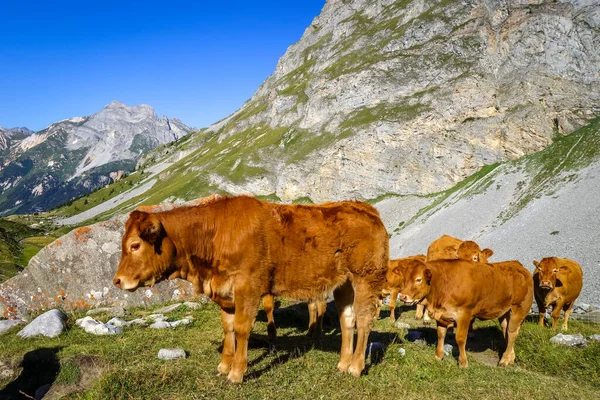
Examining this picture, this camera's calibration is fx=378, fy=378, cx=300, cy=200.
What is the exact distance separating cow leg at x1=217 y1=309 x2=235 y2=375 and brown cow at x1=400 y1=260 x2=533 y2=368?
4816 millimetres

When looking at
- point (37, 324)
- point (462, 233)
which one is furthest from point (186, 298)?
point (462, 233)

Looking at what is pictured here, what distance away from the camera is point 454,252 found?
1914cm

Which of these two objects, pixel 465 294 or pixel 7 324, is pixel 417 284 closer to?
pixel 465 294

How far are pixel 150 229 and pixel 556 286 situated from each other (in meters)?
14.6

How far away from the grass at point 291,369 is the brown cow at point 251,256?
24.2 inches

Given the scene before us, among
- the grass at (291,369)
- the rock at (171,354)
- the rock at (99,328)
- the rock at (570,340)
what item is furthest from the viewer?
the rock at (570,340)

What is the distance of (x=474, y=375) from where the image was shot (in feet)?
28.2

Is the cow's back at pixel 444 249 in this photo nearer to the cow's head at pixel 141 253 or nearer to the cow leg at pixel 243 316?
the cow leg at pixel 243 316

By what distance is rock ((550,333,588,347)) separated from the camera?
10.6m

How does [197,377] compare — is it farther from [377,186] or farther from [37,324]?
[377,186]

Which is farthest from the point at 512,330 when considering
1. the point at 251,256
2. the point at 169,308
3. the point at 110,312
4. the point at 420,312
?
the point at 110,312

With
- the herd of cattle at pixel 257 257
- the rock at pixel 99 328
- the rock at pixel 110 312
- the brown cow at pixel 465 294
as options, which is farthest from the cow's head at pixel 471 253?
the rock at pixel 99 328

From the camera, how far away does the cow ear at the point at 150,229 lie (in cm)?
669

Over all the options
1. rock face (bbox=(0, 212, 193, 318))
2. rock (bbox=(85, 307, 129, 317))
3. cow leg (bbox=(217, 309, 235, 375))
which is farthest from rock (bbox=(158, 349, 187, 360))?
rock face (bbox=(0, 212, 193, 318))
